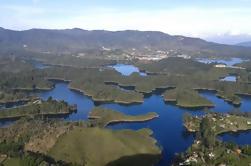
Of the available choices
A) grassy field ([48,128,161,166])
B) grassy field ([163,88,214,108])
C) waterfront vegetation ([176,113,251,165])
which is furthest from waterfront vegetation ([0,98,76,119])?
grassy field ([48,128,161,166])

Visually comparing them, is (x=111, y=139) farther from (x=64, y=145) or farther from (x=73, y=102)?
(x=73, y=102)

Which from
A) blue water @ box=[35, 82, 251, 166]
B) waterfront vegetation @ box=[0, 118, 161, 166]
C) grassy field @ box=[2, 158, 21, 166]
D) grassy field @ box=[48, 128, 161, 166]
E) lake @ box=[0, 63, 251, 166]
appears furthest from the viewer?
lake @ box=[0, 63, 251, 166]

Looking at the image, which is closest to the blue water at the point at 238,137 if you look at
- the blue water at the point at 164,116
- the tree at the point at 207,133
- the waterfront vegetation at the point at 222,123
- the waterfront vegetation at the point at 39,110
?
the blue water at the point at 164,116

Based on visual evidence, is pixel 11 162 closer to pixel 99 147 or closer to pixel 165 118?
pixel 99 147

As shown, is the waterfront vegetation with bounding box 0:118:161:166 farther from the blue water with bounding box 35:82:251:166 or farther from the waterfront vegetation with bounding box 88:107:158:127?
the waterfront vegetation with bounding box 88:107:158:127

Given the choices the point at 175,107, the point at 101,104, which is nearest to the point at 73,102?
the point at 101,104

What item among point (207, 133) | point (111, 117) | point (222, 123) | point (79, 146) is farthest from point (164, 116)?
point (79, 146)
